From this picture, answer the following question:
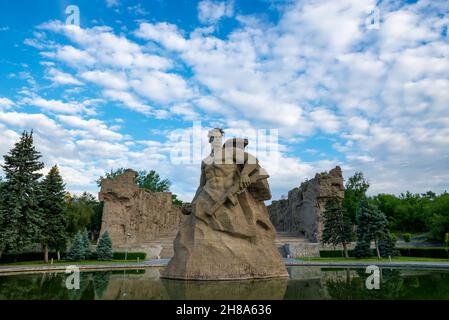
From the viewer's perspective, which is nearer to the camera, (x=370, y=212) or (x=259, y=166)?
(x=259, y=166)

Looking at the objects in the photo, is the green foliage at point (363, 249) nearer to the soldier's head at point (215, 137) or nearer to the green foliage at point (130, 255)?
the green foliage at point (130, 255)

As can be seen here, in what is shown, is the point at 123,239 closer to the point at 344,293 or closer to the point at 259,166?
the point at 259,166

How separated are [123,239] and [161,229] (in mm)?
14172

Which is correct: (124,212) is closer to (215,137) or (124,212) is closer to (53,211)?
(53,211)

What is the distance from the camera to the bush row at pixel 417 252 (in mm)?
26373

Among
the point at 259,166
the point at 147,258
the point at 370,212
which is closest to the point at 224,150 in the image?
the point at 259,166

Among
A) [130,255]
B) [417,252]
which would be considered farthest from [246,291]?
[417,252]

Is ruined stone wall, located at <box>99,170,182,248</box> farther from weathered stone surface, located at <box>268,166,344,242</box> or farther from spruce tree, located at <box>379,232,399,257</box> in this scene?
spruce tree, located at <box>379,232,399,257</box>

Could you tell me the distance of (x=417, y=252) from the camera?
92.7ft

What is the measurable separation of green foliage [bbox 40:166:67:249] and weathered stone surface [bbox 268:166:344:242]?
76.6ft

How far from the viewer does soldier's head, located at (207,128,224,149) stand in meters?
12.5

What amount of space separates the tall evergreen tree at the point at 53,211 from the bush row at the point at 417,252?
21.2 metres
